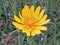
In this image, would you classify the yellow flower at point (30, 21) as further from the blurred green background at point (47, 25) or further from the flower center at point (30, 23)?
the blurred green background at point (47, 25)

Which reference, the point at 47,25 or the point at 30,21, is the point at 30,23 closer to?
the point at 30,21

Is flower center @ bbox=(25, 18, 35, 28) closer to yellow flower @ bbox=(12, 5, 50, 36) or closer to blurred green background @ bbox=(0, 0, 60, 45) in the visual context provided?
yellow flower @ bbox=(12, 5, 50, 36)

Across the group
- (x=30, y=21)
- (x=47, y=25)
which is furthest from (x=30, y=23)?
(x=47, y=25)

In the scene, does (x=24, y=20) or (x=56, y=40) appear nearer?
(x=24, y=20)

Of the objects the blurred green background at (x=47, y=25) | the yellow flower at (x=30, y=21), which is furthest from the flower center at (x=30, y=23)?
the blurred green background at (x=47, y=25)

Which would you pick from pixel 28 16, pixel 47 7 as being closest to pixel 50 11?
pixel 47 7

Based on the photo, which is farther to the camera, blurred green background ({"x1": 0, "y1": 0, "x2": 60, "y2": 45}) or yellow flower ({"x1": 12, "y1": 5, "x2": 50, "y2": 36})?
blurred green background ({"x1": 0, "y1": 0, "x2": 60, "y2": 45})

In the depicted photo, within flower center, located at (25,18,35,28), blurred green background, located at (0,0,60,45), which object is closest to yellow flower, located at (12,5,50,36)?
flower center, located at (25,18,35,28)

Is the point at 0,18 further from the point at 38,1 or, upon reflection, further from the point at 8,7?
the point at 38,1
